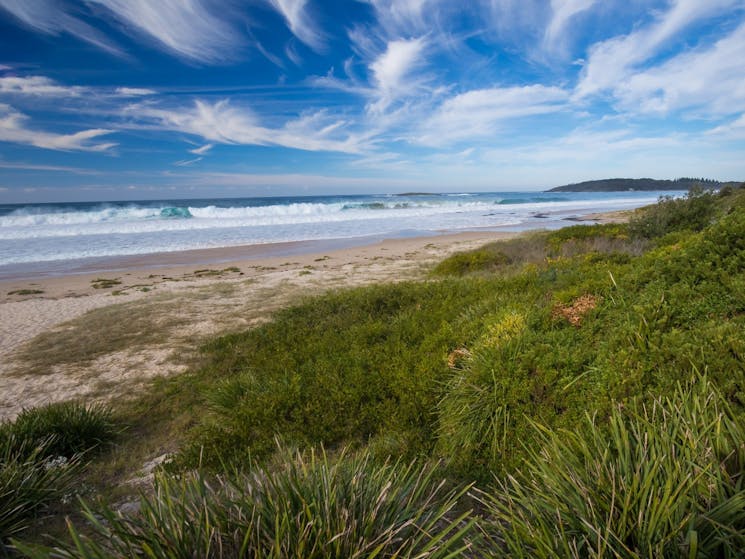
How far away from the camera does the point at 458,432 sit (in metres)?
3.71

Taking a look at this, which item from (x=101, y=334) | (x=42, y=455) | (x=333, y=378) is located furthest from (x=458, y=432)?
(x=101, y=334)

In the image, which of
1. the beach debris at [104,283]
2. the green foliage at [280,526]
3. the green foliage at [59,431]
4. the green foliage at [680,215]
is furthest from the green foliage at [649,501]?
the beach debris at [104,283]

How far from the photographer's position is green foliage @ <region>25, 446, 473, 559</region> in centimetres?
189

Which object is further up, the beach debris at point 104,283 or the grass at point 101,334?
the grass at point 101,334

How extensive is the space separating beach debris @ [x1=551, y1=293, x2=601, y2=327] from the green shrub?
513cm

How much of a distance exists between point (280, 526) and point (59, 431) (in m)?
3.78

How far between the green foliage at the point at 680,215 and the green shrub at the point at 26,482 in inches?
516

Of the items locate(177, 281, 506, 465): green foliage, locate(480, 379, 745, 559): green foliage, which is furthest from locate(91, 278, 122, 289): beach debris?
locate(480, 379, 745, 559): green foliage

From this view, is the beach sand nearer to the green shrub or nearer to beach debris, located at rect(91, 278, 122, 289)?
beach debris, located at rect(91, 278, 122, 289)

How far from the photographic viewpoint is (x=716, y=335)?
9.34 ft

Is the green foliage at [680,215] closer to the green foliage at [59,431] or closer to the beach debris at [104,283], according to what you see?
the green foliage at [59,431]

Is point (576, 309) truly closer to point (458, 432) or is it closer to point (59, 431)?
point (458, 432)

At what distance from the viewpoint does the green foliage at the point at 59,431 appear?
4035 millimetres

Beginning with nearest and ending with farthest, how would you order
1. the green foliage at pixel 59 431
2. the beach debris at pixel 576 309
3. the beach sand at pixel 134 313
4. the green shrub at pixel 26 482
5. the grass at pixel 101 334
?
1. the green shrub at pixel 26 482
2. the green foliage at pixel 59 431
3. the beach debris at pixel 576 309
4. the beach sand at pixel 134 313
5. the grass at pixel 101 334
